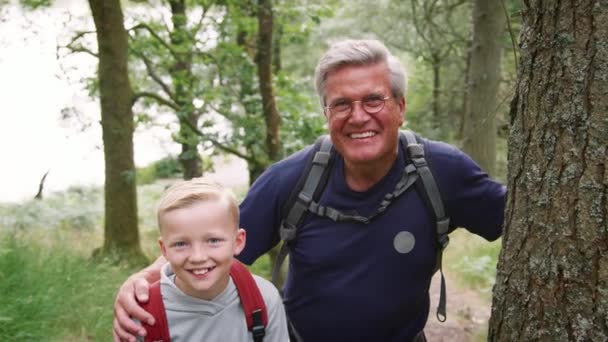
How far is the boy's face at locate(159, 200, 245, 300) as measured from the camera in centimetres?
199

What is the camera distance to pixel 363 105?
8.12ft

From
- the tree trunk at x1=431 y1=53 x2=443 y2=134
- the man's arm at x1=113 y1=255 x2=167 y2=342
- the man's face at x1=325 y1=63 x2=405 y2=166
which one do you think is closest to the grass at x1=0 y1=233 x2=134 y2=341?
the man's arm at x1=113 y1=255 x2=167 y2=342

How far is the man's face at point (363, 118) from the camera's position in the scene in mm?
2467

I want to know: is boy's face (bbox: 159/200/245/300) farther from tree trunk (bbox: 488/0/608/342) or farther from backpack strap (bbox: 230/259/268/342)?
tree trunk (bbox: 488/0/608/342)

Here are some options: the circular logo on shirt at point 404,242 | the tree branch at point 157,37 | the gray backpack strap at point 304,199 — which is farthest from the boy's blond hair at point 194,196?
the tree branch at point 157,37

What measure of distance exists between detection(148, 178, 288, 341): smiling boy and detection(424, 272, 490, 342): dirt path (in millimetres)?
3289

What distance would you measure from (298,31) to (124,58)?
8.45 ft

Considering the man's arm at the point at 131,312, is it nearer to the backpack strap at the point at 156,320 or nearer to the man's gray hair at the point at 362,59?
the backpack strap at the point at 156,320

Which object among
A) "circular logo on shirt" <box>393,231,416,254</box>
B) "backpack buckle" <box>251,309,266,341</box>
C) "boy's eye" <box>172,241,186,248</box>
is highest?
"boy's eye" <box>172,241,186,248</box>

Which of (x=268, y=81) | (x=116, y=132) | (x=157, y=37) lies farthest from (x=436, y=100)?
(x=116, y=132)

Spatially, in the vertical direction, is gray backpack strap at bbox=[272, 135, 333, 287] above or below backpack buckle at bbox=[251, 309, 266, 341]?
above

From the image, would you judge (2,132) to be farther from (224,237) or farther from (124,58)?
(224,237)

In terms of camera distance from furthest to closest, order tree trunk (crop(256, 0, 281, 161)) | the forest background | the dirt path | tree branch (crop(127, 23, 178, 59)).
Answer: tree branch (crop(127, 23, 178, 59)) → tree trunk (crop(256, 0, 281, 161)) → the dirt path → the forest background

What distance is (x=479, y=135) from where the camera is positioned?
30.9ft
